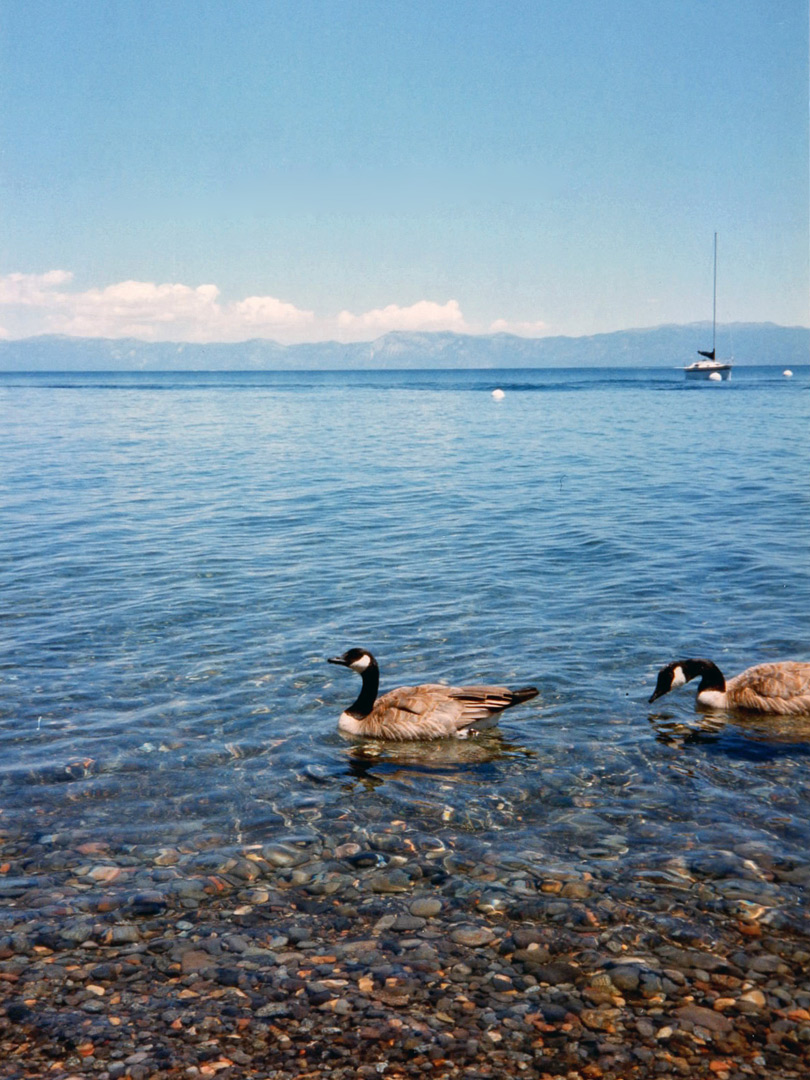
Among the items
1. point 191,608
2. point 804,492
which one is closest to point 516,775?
point 191,608

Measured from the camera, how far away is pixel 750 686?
38.7 ft

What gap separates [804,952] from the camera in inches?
267

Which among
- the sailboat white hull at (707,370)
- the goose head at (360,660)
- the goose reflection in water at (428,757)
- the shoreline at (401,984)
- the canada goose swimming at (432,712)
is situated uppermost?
the sailboat white hull at (707,370)

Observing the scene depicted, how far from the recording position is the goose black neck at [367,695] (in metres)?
A: 11.5

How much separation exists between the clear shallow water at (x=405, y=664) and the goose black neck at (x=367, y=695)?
37 centimetres

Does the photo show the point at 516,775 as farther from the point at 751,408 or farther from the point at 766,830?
the point at 751,408

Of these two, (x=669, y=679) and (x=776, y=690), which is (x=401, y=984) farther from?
(x=776, y=690)

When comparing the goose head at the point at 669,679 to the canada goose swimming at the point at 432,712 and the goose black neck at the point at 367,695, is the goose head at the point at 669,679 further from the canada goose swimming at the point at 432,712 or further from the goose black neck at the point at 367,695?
the goose black neck at the point at 367,695

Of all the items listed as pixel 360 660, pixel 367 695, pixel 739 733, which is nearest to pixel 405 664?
pixel 360 660

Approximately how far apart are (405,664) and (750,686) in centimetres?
478

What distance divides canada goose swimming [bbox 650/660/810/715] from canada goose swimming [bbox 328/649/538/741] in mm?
2171

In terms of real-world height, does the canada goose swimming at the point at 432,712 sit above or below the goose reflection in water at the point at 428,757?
above

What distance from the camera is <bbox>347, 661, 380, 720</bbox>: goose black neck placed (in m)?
11.5

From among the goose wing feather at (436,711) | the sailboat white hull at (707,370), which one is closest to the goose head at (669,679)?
the goose wing feather at (436,711)
